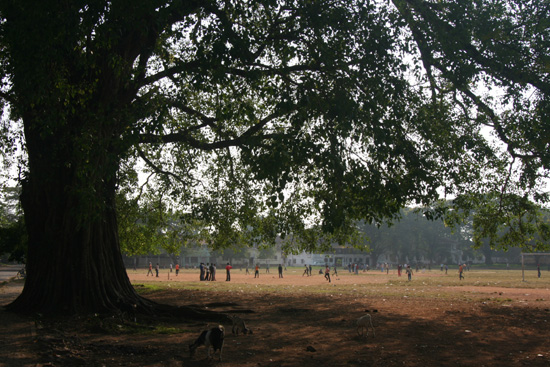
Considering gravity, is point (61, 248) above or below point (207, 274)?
above

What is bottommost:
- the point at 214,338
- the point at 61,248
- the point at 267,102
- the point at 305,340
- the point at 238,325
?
the point at 305,340

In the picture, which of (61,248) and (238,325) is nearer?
(238,325)

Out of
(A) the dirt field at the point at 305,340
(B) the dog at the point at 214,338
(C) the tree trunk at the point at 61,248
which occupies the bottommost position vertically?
(A) the dirt field at the point at 305,340

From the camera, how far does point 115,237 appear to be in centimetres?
1465

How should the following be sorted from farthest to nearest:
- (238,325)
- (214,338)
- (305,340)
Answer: (238,325) → (305,340) → (214,338)

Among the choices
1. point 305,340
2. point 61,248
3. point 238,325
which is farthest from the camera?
point 61,248

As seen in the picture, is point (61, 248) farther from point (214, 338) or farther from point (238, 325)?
point (214, 338)

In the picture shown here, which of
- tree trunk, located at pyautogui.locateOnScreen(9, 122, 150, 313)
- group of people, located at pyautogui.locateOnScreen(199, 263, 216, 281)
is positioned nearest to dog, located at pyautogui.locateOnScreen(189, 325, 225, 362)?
tree trunk, located at pyautogui.locateOnScreen(9, 122, 150, 313)

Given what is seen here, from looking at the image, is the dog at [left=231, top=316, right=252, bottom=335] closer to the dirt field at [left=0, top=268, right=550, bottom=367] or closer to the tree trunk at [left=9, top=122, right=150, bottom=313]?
the dirt field at [left=0, top=268, right=550, bottom=367]

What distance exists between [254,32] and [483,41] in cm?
622

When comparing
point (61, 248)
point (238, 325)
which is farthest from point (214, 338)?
point (61, 248)

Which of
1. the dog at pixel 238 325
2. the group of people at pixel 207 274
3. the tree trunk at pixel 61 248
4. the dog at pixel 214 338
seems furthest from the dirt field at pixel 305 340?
the group of people at pixel 207 274

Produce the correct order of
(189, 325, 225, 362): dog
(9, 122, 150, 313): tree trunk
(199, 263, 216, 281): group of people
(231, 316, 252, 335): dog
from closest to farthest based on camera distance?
(189, 325, 225, 362): dog → (231, 316, 252, 335): dog → (9, 122, 150, 313): tree trunk → (199, 263, 216, 281): group of people

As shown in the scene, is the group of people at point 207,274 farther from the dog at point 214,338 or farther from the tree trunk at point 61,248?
the dog at point 214,338
